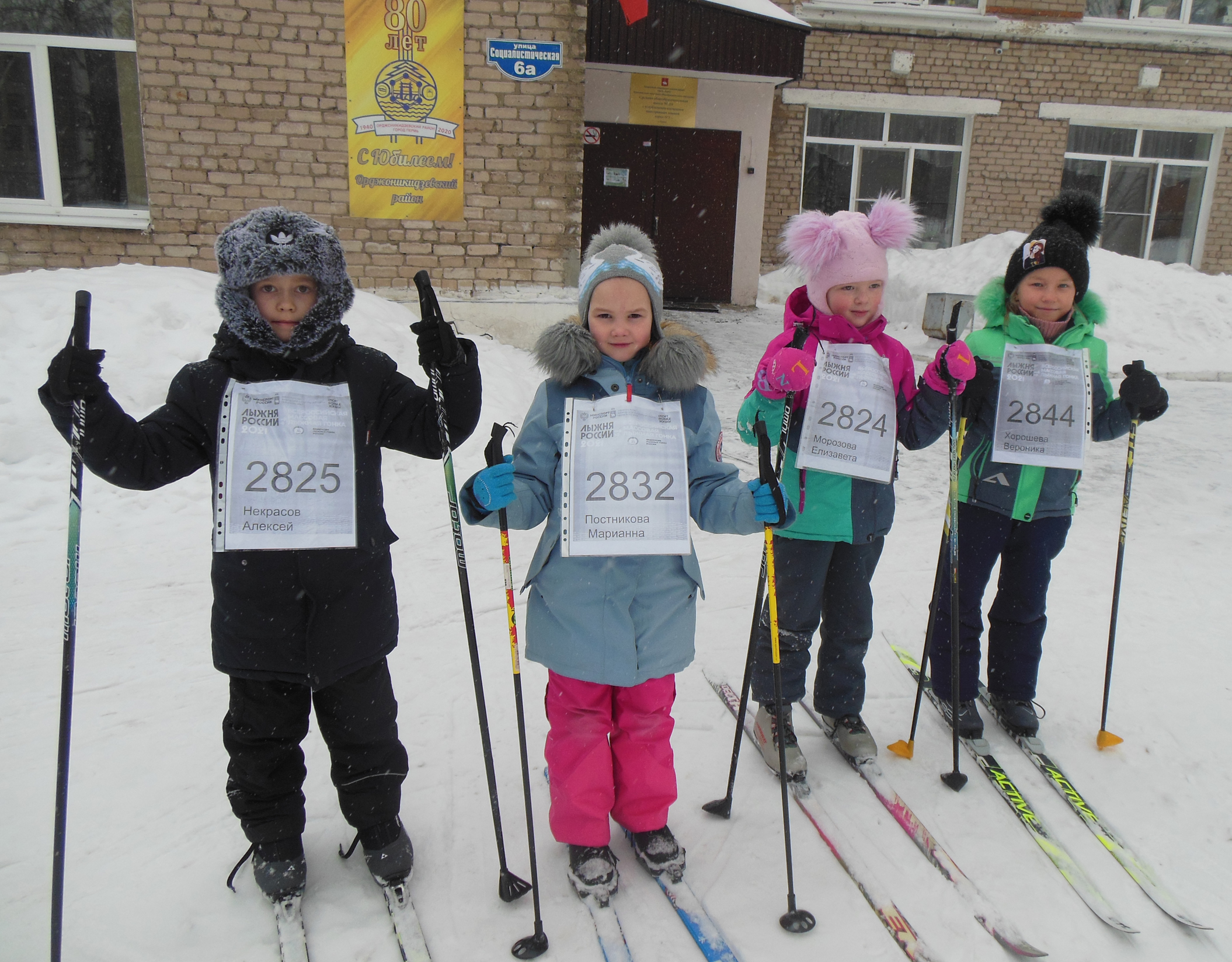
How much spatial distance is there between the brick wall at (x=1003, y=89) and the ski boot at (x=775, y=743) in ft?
37.7

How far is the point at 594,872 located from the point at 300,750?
0.88 m

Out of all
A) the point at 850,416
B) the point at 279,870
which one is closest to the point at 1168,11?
the point at 850,416

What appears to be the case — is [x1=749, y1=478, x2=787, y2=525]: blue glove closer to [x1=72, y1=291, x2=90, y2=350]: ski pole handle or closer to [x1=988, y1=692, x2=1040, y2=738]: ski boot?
[x1=988, y1=692, x2=1040, y2=738]: ski boot

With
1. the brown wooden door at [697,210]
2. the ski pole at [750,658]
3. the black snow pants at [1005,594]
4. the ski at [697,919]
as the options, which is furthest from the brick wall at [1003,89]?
the ski at [697,919]

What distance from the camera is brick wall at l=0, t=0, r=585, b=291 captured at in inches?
271

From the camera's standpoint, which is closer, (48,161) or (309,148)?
(309,148)

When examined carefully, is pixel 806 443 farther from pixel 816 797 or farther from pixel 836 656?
pixel 816 797

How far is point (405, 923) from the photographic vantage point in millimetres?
2172

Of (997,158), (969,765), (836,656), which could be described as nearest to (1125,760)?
(969,765)

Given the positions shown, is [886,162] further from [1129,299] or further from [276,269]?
[276,269]

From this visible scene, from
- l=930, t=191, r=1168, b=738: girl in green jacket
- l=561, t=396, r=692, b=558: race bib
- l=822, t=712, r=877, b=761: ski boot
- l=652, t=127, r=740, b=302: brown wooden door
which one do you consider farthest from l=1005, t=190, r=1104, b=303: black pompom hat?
l=652, t=127, r=740, b=302: brown wooden door

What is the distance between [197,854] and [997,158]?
14.9 meters

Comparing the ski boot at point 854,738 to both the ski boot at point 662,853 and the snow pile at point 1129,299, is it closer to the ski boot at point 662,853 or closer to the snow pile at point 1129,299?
the ski boot at point 662,853

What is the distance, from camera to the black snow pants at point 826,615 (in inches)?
108
